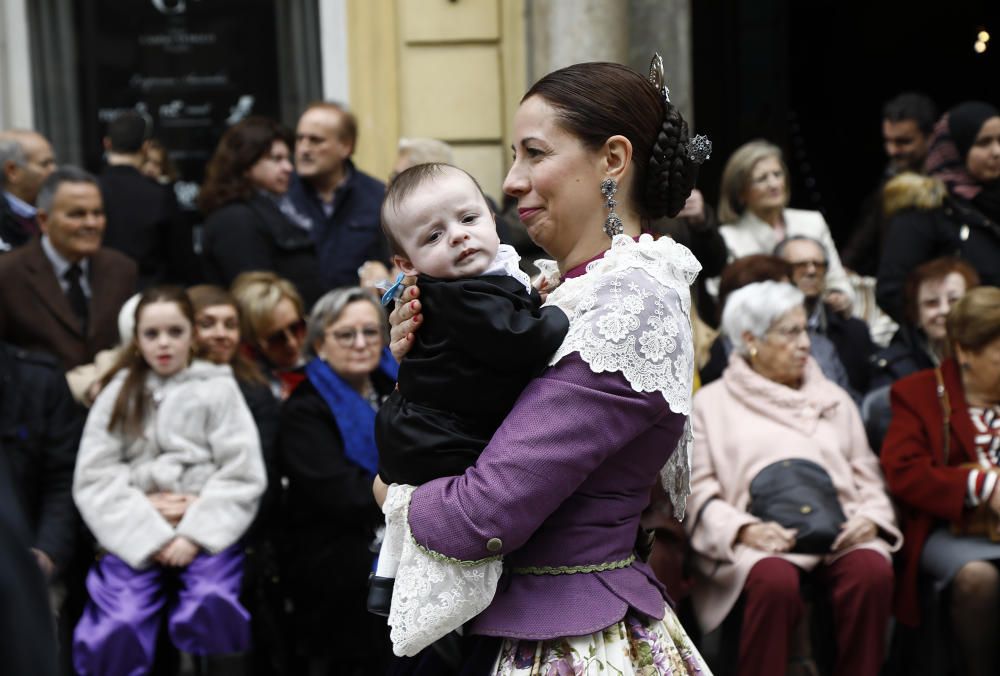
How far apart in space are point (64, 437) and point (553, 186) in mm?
3378

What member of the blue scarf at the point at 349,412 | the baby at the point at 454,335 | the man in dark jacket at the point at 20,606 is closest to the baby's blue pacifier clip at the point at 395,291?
the baby at the point at 454,335

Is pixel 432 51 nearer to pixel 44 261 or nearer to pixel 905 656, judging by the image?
pixel 44 261

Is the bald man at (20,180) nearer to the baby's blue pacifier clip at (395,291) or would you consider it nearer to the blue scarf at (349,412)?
the blue scarf at (349,412)

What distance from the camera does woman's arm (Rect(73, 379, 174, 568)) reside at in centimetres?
508

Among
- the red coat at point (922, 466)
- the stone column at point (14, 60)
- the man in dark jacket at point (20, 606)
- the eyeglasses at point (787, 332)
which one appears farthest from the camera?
the stone column at point (14, 60)

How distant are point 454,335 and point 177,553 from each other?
10.0ft

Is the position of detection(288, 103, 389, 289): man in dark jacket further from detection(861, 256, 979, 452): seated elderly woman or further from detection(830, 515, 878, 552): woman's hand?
detection(830, 515, 878, 552): woman's hand

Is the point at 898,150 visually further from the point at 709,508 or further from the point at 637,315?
the point at 637,315

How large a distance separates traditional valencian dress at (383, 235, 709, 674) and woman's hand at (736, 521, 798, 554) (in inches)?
101

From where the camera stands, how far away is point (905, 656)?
17.6ft

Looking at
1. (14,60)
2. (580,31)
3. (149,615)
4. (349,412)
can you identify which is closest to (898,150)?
(580,31)

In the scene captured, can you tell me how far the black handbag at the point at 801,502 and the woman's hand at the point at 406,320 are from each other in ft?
9.69

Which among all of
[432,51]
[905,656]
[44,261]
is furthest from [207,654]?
[432,51]

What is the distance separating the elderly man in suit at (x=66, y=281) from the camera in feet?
19.5
